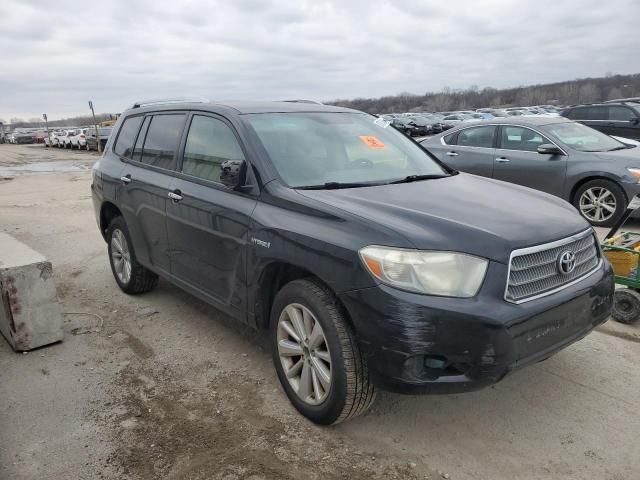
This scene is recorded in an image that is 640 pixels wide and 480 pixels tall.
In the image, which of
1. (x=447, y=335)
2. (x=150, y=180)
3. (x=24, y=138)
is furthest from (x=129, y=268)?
(x=24, y=138)

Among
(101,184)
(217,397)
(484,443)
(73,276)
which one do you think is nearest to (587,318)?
(484,443)

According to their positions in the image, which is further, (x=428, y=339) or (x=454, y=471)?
(x=454, y=471)

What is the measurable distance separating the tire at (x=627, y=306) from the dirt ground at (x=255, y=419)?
9 centimetres

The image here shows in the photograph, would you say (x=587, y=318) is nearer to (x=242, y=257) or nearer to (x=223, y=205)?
(x=242, y=257)

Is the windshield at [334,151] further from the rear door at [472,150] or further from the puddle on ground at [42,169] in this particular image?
the puddle on ground at [42,169]

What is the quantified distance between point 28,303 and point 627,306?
15.4 feet

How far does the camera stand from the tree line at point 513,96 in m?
83.4

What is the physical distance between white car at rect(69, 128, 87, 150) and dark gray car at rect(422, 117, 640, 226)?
108ft

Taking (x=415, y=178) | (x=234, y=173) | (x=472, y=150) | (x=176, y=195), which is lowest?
(x=472, y=150)

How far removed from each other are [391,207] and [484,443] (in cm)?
138

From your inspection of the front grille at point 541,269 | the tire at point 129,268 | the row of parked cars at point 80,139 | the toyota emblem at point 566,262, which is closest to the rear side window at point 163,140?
the tire at point 129,268

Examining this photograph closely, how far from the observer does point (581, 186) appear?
7.83 metres

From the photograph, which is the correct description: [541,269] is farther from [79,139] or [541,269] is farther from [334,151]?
[79,139]

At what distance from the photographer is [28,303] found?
13.9 feet
